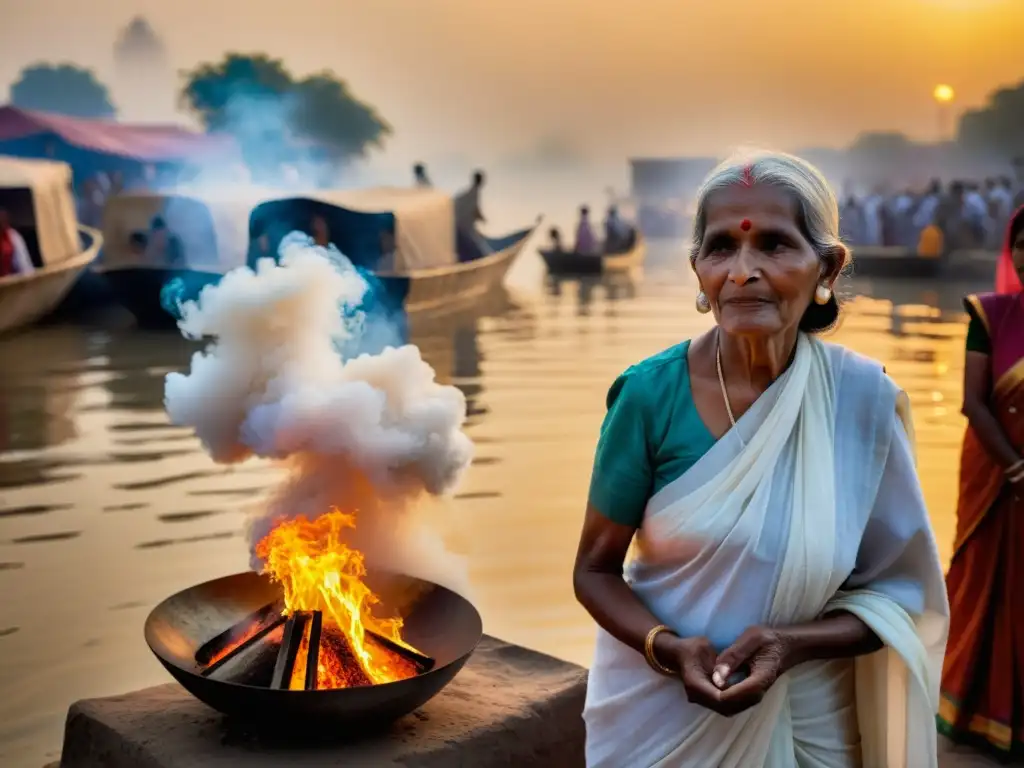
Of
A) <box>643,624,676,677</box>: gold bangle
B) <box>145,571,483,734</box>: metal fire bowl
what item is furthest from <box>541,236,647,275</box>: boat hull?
<box>643,624,676,677</box>: gold bangle

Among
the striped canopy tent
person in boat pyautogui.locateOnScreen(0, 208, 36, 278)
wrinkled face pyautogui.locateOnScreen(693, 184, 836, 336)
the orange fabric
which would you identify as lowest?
the orange fabric

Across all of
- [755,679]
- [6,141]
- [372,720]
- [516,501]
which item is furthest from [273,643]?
[6,141]

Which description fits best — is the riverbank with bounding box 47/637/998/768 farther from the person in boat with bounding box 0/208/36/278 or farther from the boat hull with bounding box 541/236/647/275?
the boat hull with bounding box 541/236/647/275

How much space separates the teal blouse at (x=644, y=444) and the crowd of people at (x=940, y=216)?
23.5 m

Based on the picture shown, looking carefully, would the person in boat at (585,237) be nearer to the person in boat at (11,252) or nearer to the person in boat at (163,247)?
the person in boat at (163,247)

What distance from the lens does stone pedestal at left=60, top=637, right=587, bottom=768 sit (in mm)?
2361

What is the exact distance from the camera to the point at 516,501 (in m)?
6.15

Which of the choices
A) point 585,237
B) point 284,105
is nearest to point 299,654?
point 585,237

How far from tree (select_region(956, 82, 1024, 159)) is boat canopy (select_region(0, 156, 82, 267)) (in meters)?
32.7

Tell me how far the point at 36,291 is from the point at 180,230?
2206 millimetres

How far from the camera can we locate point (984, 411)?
128 inches

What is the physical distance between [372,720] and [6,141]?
23363mm

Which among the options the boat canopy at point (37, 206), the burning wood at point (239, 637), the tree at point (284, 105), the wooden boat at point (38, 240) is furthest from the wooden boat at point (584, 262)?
the burning wood at point (239, 637)

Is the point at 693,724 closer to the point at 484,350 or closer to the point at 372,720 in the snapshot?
the point at 372,720
